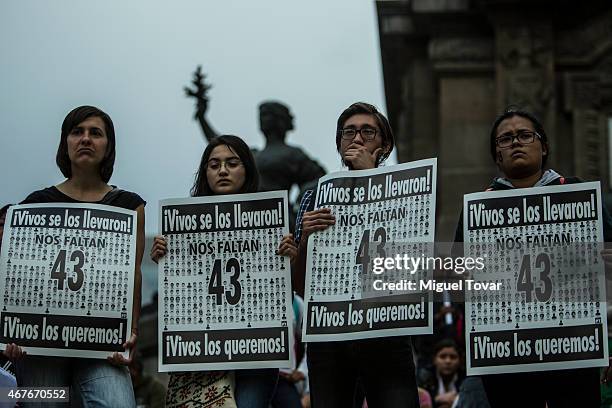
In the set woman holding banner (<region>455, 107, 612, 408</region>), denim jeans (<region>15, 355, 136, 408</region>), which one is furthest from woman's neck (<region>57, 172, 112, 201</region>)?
woman holding banner (<region>455, 107, 612, 408</region>)

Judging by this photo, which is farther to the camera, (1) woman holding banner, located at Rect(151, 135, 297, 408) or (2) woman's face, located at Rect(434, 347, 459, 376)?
(2) woman's face, located at Rect(434, 347, 459, 376)

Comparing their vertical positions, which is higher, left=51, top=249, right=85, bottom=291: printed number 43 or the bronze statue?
the bronze statue

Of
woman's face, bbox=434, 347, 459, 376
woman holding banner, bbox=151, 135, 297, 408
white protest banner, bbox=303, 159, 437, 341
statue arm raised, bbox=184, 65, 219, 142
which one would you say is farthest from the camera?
statue arm raised, bbox=184, 65, 219, 142

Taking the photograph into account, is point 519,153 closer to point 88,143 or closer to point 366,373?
point 366,373

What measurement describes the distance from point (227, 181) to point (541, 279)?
6.36 ft

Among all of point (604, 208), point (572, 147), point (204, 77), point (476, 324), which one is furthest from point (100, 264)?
point (572, 147)

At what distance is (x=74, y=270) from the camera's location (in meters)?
8.46

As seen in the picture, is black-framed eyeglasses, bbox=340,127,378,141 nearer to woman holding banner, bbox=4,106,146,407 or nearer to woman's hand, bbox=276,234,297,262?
woman's hand, bbox=276,234,297,262

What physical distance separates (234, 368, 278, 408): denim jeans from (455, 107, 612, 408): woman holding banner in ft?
3.98

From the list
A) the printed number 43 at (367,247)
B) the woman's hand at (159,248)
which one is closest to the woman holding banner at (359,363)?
the printed number 43 at (367,247)

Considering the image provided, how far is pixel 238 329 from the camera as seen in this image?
8531 millimetres

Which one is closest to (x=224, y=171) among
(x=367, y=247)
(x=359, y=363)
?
(x=367, y=247)

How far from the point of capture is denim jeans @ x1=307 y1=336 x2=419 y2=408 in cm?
798

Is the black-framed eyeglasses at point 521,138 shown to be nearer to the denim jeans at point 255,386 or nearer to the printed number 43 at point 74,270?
the denim jeans at point 255,386
